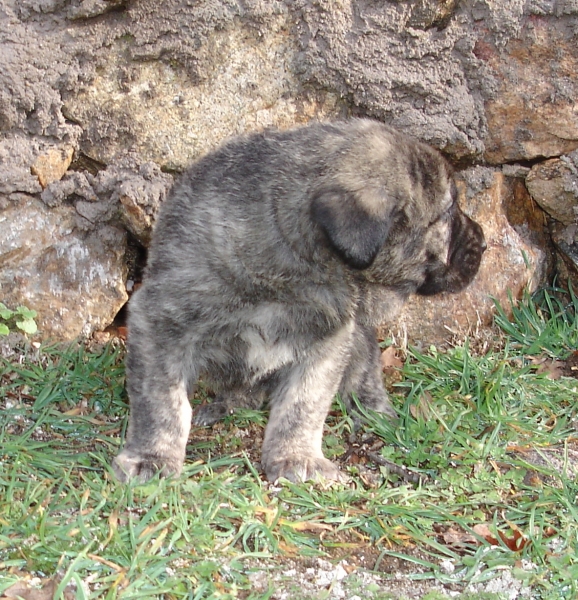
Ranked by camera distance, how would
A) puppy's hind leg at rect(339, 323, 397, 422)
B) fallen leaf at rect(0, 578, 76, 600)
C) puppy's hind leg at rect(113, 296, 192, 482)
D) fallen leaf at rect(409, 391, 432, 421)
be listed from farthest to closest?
puppy's hind leg at rect(339, 323, 397, 422)
fallen leaf at rect(409, 391, 432, 421)
puppy's hind leg at rect(113, 296, 192, 482)
fallen leaf at rect(0, 578, 76, 600)

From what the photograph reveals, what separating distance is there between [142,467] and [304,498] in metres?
0.71

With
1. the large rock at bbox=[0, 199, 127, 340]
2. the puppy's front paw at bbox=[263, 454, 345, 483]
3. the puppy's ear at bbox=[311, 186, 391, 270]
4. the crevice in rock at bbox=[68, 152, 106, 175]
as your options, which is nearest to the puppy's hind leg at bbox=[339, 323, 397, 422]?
the puppy's front paw at bbox=[263, 454, 345, 483]

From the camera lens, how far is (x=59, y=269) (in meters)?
4.85

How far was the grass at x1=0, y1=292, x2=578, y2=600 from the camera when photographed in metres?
3.01

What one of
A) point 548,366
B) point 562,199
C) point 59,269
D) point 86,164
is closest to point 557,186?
point 562,199

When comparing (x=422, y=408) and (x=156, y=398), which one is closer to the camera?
(x=156, y=398)

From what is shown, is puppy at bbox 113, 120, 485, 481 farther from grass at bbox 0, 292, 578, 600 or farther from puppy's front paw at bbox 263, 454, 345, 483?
grass at bbox 0, 292, 578, 600

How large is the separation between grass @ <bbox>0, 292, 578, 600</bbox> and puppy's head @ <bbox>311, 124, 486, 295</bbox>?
82cm

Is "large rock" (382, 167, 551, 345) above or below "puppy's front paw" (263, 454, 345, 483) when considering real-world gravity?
above

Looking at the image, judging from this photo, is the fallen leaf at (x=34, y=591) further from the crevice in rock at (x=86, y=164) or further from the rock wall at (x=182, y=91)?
the crevice in rock at (x=86, y=164)

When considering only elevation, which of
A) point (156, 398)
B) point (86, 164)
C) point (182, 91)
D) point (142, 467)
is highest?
point (182, 91)

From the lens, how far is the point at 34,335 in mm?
4801

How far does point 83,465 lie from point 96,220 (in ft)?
5.24

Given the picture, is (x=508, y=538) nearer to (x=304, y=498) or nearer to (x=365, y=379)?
(x=304, y=498)
